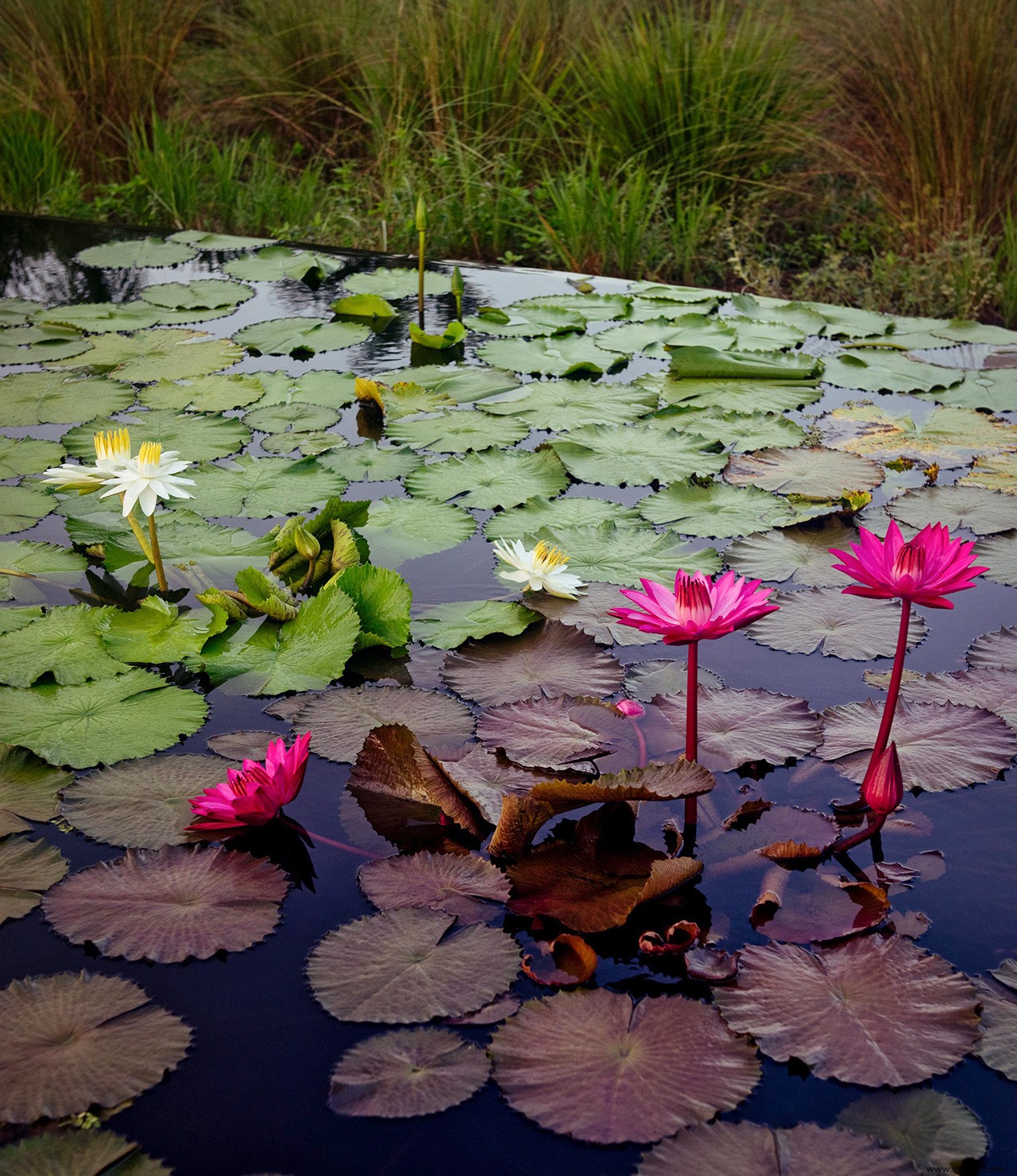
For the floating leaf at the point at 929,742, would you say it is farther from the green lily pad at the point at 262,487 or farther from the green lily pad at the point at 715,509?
the green lily pad at the point at 262,487

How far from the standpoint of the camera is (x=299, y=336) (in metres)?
2.31

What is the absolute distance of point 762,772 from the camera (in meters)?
1.04

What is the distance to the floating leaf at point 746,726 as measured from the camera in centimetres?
104

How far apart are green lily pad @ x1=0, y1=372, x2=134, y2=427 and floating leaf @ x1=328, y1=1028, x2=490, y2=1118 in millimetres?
1483

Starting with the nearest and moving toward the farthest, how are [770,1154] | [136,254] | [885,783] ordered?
[770,1154]
[885,783]
[136,254]

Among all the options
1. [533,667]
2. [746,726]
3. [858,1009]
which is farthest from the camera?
[533,667]

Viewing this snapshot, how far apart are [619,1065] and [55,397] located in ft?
5.59

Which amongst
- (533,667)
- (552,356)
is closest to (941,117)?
(552,356)

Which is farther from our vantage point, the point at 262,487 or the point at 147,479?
the point at 262,487

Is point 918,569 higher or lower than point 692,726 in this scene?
higher

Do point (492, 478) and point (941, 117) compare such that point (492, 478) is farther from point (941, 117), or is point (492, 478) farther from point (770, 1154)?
point (941, 117)

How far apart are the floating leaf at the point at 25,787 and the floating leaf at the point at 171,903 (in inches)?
4.3

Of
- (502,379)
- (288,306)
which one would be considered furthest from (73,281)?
(502,379)

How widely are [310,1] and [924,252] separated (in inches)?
121
